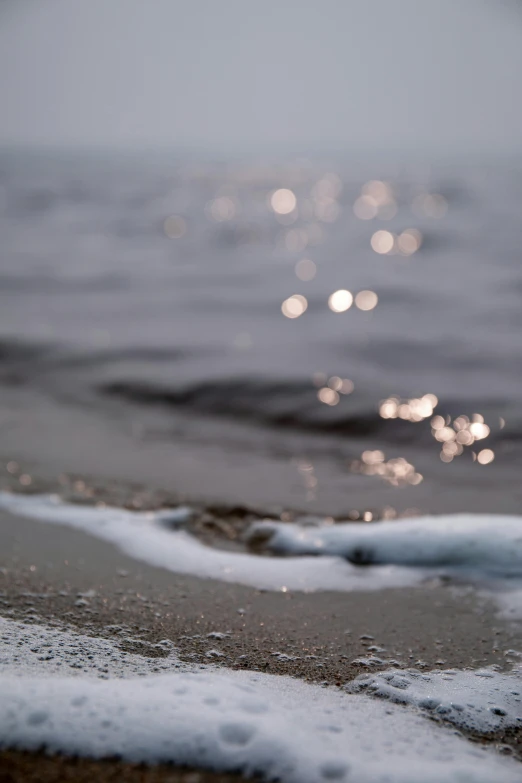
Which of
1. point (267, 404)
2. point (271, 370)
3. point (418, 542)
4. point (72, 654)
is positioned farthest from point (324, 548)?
point (271, 370)

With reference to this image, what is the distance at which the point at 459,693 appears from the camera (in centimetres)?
139

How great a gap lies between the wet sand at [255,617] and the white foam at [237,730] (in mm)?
129

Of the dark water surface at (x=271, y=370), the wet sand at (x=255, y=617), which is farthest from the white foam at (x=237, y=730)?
the dark water surface at (x=271, y=370)

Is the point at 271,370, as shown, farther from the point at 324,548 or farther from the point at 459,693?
the point at 459,693

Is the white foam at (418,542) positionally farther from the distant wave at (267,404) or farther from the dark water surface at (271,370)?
the distant wave at (267,404)

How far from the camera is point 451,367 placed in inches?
184

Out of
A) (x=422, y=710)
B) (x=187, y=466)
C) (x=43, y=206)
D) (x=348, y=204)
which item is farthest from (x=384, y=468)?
(x=348, y=204)

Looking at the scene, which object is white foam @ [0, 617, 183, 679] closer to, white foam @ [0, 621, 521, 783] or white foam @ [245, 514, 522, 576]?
white foam @ [0, 621, 521, 783]

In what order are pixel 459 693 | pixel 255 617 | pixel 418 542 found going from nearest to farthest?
1. pixel 459 693
2. pixel 255 617
3. pixel 418 542

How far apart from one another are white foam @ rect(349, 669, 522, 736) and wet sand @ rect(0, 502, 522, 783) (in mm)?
41

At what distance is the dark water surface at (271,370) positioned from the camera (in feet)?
9.84

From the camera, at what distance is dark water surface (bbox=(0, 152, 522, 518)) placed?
300 centimetres

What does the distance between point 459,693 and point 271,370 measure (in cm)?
321

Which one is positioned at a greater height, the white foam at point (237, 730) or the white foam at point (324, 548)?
the white foam at point (324, 548)
